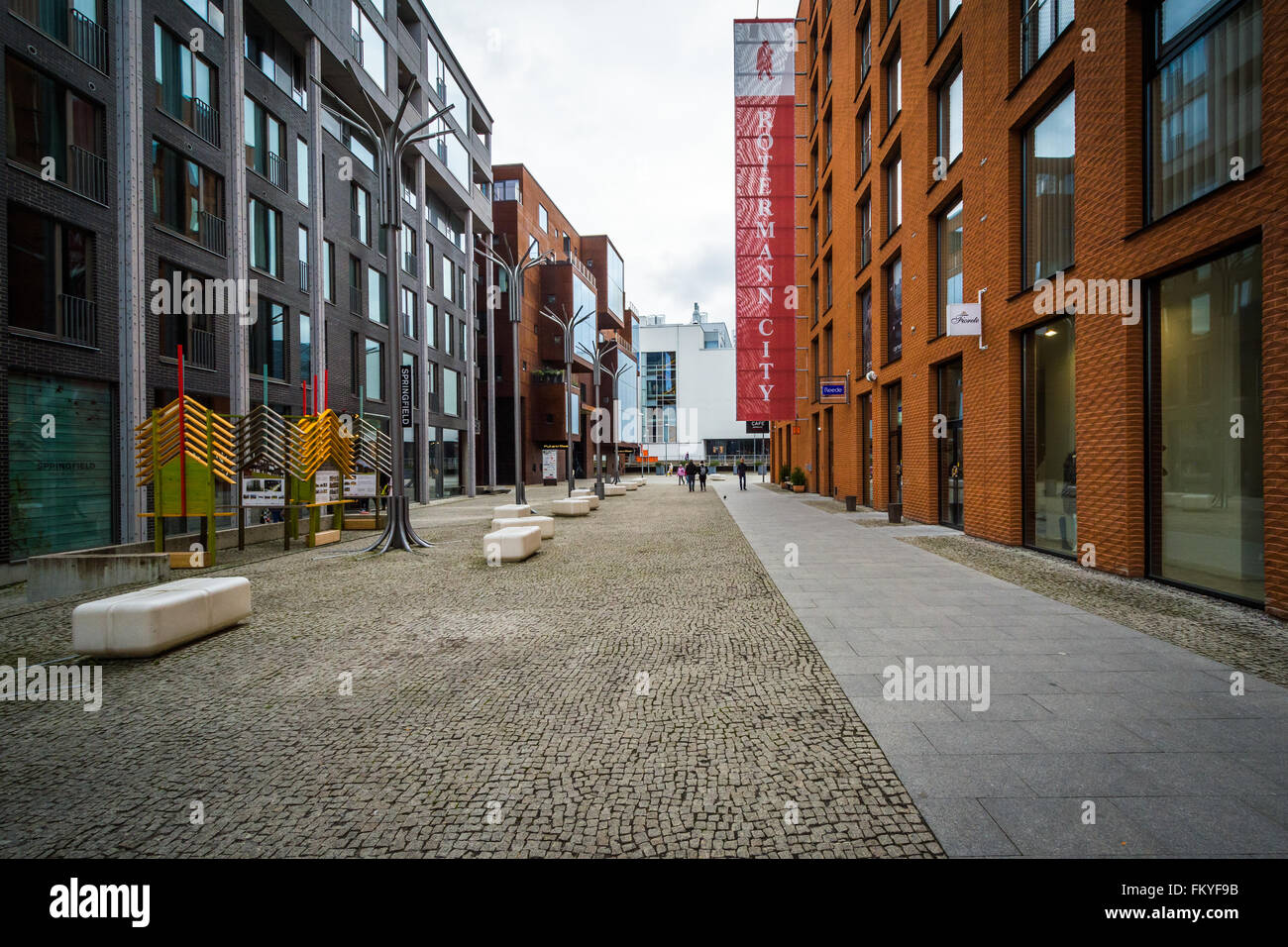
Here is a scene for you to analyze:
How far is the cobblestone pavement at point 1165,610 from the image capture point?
5423 mm

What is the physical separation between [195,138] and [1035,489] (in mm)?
21166

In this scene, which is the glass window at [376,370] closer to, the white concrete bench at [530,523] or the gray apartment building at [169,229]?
the gray apartment building at [169,229]

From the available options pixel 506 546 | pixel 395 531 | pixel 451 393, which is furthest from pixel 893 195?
pixel 451 393

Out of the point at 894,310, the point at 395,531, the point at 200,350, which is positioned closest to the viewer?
the point at 395,531

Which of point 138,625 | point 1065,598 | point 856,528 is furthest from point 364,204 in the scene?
point 1065,598

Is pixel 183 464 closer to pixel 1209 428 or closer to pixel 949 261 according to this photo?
pixel 1209 428

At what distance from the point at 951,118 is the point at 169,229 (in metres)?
18.9

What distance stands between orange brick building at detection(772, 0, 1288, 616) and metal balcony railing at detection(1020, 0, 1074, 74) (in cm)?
5

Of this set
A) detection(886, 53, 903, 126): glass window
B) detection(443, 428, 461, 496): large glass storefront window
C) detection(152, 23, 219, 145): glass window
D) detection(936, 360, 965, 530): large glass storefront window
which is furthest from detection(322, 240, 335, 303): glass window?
detection(936, 360, 965, 530): large glass storefront window

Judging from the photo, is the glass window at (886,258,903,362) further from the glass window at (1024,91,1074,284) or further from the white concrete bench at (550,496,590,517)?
the white concrete bench at (550,496,590,517)

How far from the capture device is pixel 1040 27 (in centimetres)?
1129

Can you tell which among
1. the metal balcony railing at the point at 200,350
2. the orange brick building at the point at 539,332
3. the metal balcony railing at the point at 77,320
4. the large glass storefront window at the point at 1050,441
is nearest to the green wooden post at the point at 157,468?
the metal balcony railing at the point at 77,320

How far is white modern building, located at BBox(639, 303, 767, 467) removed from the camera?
10581 cm

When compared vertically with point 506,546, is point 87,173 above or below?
above
